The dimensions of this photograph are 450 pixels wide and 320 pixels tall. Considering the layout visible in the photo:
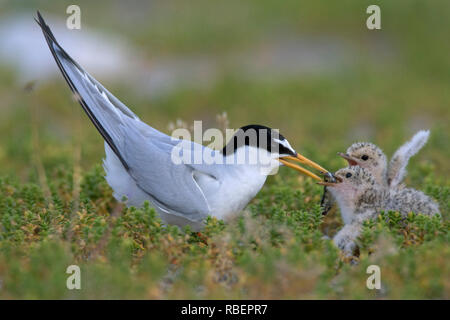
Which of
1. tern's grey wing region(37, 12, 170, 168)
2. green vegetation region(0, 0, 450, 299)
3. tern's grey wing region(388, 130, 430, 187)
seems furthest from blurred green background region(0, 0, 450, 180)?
tern's grey wing region(37, 12, 170, 168)

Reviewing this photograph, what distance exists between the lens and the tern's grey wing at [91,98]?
4449 mm

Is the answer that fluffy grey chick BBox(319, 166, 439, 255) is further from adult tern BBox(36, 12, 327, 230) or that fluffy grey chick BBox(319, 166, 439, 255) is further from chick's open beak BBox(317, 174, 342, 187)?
adult tern BBox(36, 12, 327, 230)

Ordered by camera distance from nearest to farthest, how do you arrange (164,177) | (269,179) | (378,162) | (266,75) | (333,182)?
(164,177)
(333,182)
(378,162)
(269,179)
(266,75)

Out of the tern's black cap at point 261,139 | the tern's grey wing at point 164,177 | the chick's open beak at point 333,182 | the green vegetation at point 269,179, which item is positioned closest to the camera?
the green vegetation at point 269,179

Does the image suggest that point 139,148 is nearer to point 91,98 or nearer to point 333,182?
point 91,98

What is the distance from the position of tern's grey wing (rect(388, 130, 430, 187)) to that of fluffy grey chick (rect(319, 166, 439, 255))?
1.24 ft

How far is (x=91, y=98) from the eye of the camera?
4.52 meters

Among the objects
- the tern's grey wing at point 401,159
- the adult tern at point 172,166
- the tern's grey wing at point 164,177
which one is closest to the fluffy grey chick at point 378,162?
the tern's grey wing at point 401,159

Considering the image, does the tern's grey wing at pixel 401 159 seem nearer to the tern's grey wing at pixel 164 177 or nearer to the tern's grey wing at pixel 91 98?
the tern's grey wing at pixel 164 177

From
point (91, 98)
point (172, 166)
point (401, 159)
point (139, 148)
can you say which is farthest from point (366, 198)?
point (91, 98)

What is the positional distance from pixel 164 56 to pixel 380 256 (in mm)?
8900

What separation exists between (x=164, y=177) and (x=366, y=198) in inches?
57.0

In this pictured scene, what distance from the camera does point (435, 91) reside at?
10.3 metres
